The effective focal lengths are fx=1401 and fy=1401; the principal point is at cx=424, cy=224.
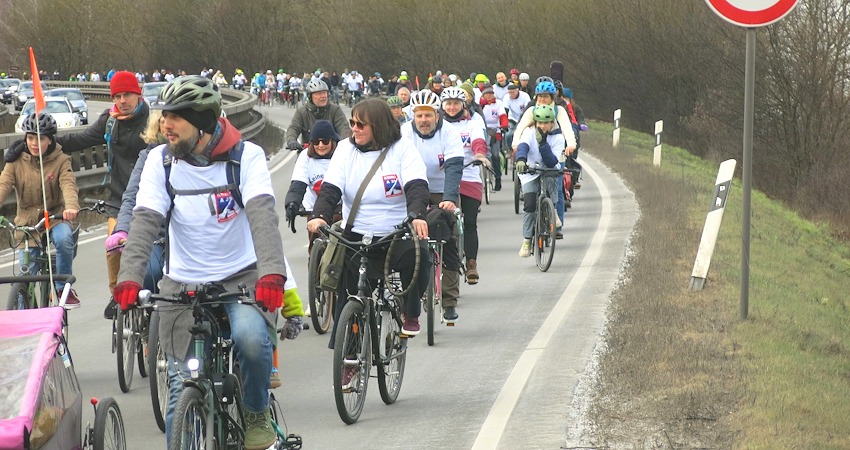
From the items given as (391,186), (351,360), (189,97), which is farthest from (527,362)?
(189,97)

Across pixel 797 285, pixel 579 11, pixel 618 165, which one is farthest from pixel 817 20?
pixel 579 11

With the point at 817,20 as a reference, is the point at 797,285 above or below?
below

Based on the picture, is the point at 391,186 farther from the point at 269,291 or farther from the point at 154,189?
the point at 269,291

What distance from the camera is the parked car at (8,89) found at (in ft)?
234

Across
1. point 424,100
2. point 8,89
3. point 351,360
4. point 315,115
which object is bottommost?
point 8,89

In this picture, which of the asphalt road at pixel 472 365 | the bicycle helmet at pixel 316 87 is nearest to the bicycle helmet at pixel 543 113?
the asphalt road at pixel 472 365

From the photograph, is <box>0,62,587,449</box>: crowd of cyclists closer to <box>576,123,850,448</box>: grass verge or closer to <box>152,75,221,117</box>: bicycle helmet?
<box>152,75,221,117</box>: bicycle helmet

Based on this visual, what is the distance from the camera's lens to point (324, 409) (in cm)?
833

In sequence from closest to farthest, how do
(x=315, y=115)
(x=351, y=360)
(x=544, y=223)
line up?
(x=351, y=360) → (x=315, y=115) → (x=544, y=223)

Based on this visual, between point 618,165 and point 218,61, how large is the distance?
78.0m

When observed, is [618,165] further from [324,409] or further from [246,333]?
[246,333]

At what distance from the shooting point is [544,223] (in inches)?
574

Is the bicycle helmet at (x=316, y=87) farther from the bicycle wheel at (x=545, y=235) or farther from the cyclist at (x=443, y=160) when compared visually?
the bicycle wheel at (x=545, y=235)

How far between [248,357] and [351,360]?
2138mm
